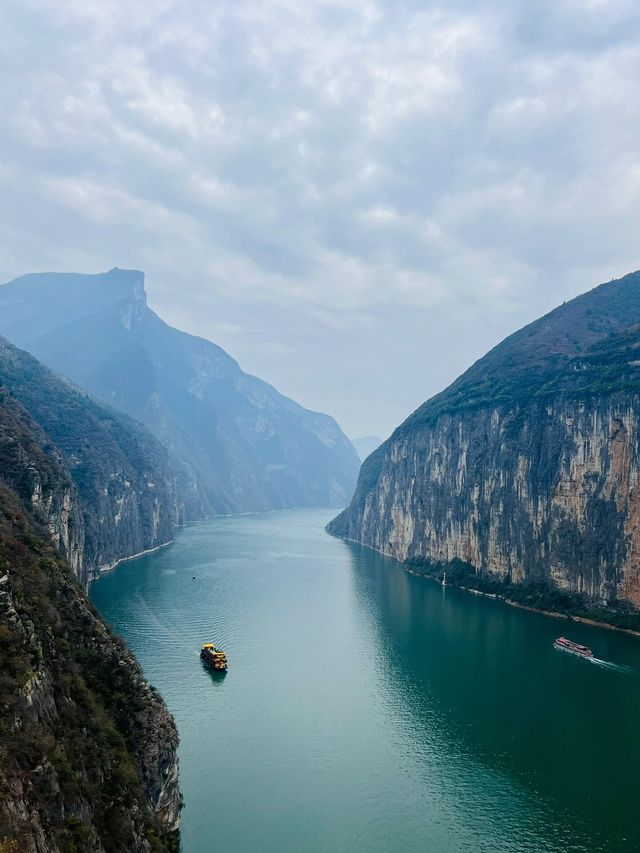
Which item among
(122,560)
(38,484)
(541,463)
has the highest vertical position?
(541,463)

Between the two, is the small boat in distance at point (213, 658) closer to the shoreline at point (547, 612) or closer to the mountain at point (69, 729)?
the mountain at point (69, 729)

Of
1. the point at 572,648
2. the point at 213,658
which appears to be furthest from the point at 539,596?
the point at 213,658

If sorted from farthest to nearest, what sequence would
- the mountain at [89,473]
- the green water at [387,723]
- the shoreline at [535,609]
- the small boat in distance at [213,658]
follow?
1. the mountain at [89,473]
2. the shoreline at [535,609]
3. the small boat in distance at [213,658]
4. the green water at [387,723]

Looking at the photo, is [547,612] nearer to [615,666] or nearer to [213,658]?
[615,666]

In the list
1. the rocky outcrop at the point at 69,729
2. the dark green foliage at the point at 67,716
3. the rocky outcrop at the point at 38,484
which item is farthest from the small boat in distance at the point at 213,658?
the dark green foliage at the point at 67,716

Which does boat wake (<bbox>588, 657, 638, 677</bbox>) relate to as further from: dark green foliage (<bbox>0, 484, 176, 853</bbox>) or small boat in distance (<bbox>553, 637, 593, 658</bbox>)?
dark green foliage (<bbox>0, 484, 176, 853</bbox>)

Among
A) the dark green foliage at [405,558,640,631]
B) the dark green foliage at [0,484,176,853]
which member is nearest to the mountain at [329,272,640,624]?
the dark green foliage at [405,558,640,631]
